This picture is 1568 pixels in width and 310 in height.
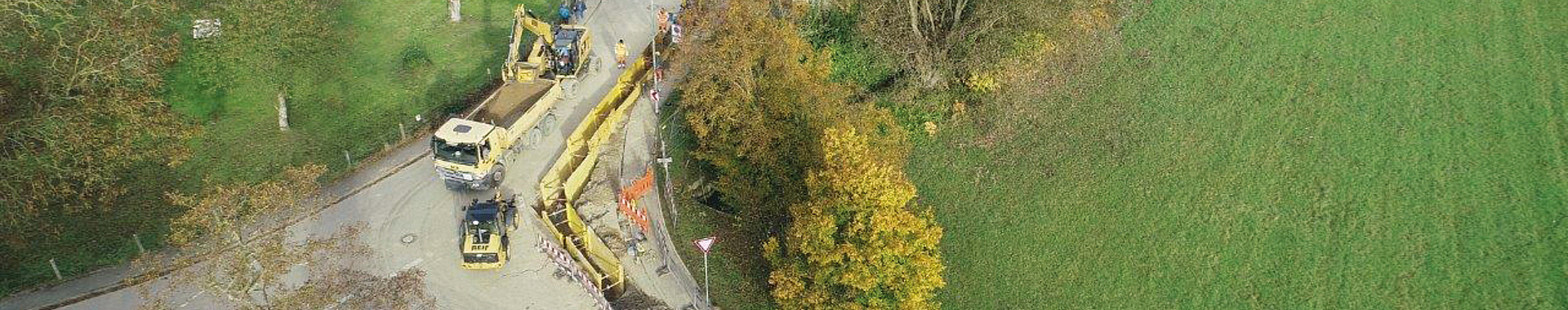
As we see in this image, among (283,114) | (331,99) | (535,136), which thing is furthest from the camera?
(331,99)

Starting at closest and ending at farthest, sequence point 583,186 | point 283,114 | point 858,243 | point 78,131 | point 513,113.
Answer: point 858,243
point 78,131
point 513,113
point 583,186
point 283,114

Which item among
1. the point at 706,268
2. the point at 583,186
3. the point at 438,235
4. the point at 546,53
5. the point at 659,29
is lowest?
the point at 583,186

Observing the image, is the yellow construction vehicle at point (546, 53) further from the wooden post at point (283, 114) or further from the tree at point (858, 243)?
the tree at point (858, 243)

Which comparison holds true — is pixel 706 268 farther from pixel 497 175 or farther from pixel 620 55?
pixel 620 55

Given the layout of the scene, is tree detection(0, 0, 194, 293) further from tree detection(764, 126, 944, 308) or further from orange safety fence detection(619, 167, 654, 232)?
tree detection(764, 126, 944, 308)

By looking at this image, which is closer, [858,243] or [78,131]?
[858,243]

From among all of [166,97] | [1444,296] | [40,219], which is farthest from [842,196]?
[166,97]

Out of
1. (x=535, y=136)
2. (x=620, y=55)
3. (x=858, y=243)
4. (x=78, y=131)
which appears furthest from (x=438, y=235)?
(x=858, y=243)
